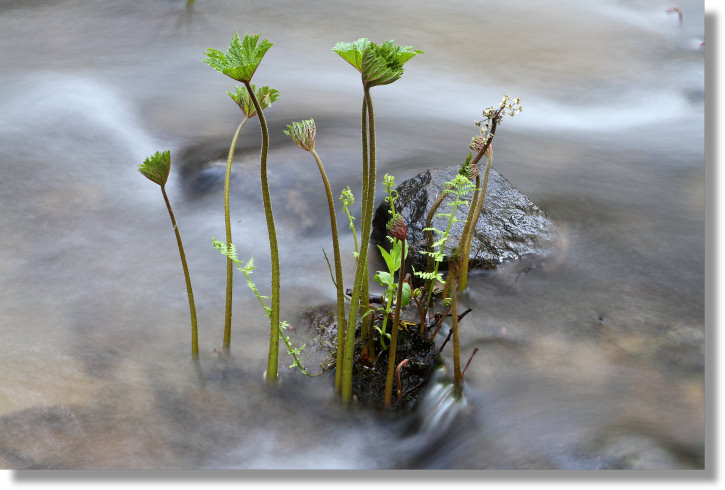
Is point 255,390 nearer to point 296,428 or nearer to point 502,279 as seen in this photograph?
point 296,428

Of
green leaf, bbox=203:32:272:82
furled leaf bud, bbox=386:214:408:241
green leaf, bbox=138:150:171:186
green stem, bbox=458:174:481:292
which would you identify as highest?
green leaf, bbox=203:32:272:82

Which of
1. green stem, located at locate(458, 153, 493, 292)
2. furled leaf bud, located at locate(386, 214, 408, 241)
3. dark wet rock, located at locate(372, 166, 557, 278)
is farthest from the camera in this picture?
dark wet rock, located at locate(372, 166, 557, 278)

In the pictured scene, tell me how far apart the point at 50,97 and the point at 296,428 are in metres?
2.65

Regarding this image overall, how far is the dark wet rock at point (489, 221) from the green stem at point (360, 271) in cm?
66

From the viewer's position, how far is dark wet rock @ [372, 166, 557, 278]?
107 inches

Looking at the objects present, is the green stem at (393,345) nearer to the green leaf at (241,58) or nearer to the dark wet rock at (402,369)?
the dark wet rock at (402,369)

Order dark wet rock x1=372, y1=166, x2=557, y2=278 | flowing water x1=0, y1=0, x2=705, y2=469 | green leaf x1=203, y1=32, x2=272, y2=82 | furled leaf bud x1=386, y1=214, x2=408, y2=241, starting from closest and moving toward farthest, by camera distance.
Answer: green leaf x1=203, y1=32, x2=272, y2=82 → furled leaf bud x1=386, y1=214, x2=408, y2=241 → flowing water x1=0, y1=0, x2=705, y2=469 → dark wet rock x1=372, y1=166, x2=557, y2=278

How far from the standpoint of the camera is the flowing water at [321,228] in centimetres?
205

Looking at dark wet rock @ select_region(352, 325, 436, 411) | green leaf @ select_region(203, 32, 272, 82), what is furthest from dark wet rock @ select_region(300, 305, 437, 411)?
green leaf @ select_region(203, 32, 272, 82)

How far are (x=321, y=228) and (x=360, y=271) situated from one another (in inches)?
45.6

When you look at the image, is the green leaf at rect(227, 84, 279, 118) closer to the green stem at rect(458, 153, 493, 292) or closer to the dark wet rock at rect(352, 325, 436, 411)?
the green stem at rect(458, 153, 493, 292)

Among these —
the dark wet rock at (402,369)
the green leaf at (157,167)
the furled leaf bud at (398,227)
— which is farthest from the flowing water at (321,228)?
the green leaf at (157,167)

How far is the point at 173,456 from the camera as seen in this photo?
1.99 meters

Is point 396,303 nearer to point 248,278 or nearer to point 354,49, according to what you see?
point 248,278
